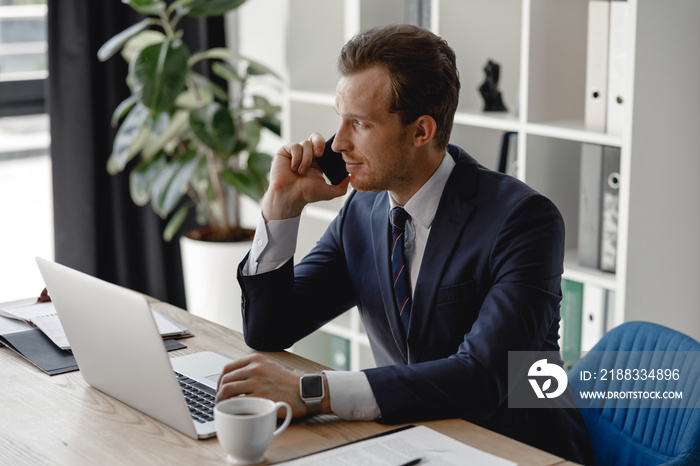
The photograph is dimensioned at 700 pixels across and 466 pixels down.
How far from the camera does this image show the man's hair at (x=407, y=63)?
1.65m

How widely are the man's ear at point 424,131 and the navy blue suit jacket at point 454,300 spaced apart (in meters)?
0.09

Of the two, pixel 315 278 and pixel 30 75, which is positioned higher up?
pixel 30 75

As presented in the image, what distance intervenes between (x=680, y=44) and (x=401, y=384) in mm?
1333

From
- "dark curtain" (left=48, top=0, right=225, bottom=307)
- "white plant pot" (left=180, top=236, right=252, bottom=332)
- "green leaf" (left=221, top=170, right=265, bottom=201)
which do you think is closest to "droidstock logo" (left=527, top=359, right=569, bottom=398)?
"green leaf" (left=221, top=170, right=265, bottom=201)

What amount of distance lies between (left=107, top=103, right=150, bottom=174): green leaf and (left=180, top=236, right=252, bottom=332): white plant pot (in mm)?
409

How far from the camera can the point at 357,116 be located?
5.49ft

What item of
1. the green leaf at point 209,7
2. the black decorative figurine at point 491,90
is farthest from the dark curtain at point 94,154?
the black decorative figurine at point 491,90

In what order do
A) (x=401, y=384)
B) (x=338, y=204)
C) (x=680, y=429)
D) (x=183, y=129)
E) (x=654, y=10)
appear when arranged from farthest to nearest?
(x=183, y=129), (x=338, y=204), (x=654, y=10), (x=680, y=429), (x=401, y=384)

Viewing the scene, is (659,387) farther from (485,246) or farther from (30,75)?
(30,75)

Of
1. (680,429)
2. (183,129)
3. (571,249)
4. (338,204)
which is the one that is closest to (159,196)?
(183,129)

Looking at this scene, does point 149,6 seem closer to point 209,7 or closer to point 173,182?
point 209,7

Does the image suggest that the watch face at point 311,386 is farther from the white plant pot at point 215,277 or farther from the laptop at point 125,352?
the white plant pot at point 215,277

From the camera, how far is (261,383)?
A: 1.33m

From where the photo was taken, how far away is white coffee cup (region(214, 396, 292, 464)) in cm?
116
